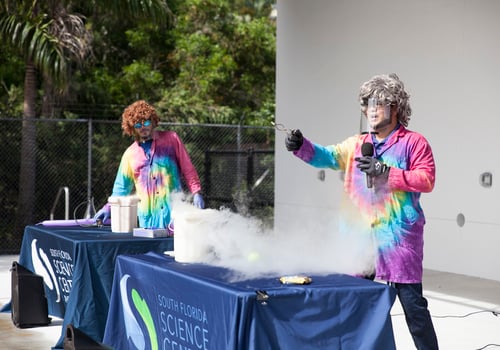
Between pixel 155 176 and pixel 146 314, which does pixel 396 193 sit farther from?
pixel 155 176

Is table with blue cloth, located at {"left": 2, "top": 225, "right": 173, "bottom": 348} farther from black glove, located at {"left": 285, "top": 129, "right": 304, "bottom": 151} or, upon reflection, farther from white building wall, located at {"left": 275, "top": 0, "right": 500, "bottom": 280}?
white building wall, located at {"left": 275, "top": 0, "right": 500, "bottom": 280}

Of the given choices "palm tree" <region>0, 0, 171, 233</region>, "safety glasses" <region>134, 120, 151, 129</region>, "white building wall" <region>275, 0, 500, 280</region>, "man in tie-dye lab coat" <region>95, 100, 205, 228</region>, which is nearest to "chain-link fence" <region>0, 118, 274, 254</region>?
"palm tree" <region>0, 0, 171, 233</region>

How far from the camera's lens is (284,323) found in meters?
3.88

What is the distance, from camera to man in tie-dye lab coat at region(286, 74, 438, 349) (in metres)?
4.56

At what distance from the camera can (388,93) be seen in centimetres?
463

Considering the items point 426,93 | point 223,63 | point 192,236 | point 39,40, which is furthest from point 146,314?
point 223,63

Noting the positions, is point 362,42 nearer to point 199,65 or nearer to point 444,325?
point 444,325

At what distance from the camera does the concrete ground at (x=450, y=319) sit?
6.59 metres

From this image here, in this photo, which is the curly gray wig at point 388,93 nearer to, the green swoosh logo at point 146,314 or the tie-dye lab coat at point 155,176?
the green swoosh logo at point 146,314

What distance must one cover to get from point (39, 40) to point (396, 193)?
11335mm

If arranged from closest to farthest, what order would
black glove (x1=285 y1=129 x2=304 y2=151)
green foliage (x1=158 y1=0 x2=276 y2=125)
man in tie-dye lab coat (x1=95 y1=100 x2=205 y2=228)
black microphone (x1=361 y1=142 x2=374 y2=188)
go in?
black microphone (x1=361 y1=142 x2=374 y2=188) → black glove (x1=285 y1=129 x2=304 y2=151) → man in tie-dye lab coat (x1=95 y1=100 x2=205 y2=228) → green foliage (x1=158 y1=0 x2=276 y2=125)

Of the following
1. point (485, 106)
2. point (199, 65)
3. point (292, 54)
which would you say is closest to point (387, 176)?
point (485, 106)

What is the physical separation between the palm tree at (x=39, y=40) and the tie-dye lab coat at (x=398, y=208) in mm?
10031

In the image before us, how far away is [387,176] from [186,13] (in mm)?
21534
